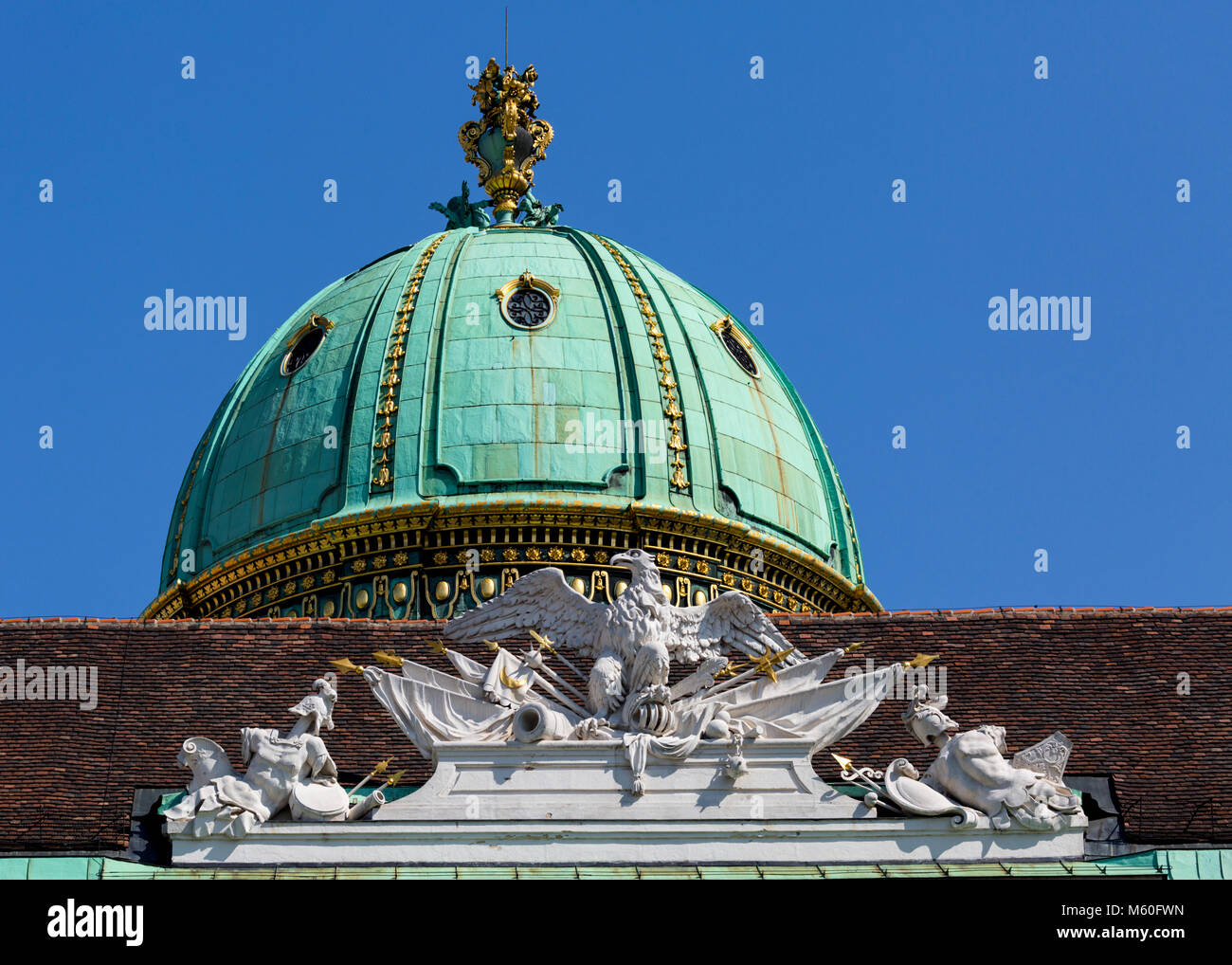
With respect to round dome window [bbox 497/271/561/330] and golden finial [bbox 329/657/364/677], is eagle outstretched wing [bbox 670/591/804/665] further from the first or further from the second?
round dome window [bbox 497/271/561/330]

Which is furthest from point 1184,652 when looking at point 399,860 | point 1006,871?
point 399,860

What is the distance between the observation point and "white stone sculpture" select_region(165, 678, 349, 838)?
3172 centimetres

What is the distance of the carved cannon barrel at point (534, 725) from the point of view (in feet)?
106

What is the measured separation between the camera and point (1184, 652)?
122 ft

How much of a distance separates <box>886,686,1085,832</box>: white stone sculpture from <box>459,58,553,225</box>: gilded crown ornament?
18492 millimetres

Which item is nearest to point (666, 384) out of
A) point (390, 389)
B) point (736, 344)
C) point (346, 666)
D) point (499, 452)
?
point (736, 344)

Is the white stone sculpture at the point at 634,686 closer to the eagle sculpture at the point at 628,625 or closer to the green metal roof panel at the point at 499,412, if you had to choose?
the eagle sculpture at the point at 628,625

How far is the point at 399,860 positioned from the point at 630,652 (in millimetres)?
3068

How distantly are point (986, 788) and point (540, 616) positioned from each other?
4612 millimetres

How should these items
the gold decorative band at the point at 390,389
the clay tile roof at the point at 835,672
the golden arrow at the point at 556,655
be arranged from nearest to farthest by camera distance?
the golden arrow at the point at 556,655
the clay tile roof at the point at 835,672
the gold decorative band at the point at 390,389

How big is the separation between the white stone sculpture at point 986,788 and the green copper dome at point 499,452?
33.9 ft

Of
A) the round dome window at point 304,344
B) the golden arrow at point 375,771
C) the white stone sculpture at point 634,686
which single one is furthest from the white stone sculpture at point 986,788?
the round dome window at point 304,344

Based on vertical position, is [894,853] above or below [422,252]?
below
